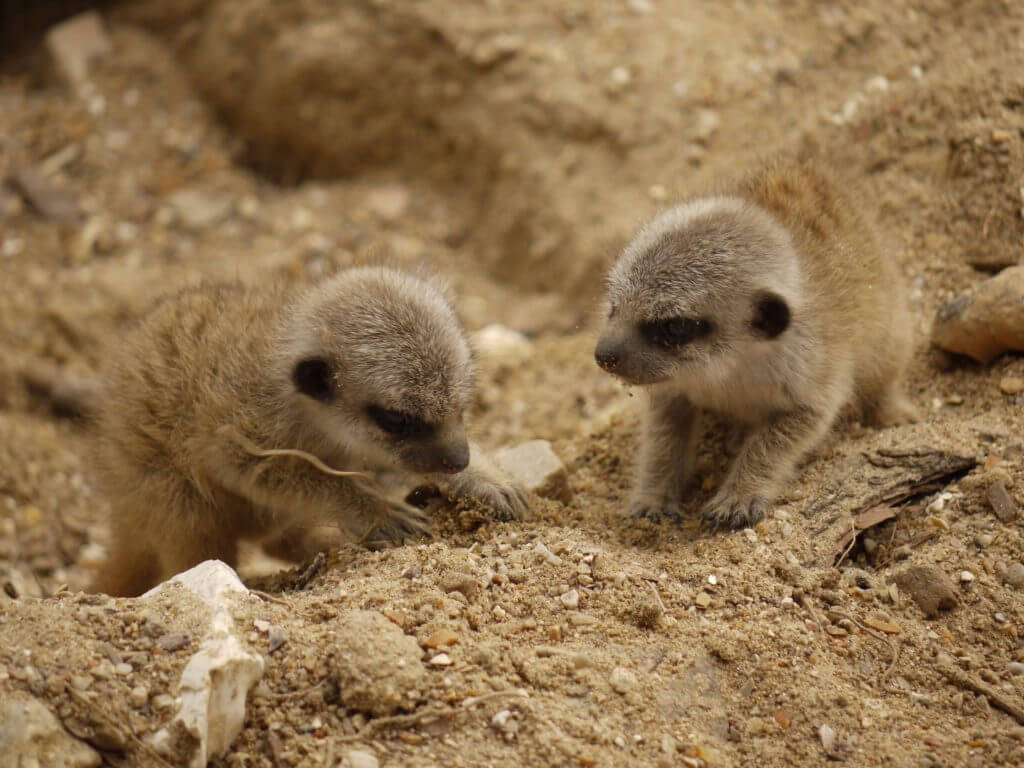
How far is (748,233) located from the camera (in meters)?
3.99

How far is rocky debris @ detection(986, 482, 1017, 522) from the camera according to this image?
352cm

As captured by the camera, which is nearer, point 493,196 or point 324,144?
point 493,196

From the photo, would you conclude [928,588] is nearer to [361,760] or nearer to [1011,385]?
[1011,385]

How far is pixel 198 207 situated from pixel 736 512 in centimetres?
521

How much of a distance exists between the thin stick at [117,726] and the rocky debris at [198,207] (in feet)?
17.7

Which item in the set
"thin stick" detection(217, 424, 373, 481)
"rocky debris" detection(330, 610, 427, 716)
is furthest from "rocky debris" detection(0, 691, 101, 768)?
"thin stick" detection(217, 424, 373, 481)

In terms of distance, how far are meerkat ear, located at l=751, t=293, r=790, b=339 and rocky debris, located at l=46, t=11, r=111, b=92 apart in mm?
6184

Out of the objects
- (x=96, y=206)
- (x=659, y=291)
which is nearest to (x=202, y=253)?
(x=96, y=206)

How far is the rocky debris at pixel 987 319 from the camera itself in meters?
4.19

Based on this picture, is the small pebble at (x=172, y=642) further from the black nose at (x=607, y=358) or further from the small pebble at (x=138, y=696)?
the black nose at (x=607, y=358)

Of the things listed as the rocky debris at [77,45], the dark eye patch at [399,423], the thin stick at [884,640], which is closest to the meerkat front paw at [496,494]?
the dark eye patch at [399,423]

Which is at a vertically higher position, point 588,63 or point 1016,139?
point 1016,139

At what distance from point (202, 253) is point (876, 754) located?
5.88 m

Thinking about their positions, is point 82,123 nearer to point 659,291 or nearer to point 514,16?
point 514,16
